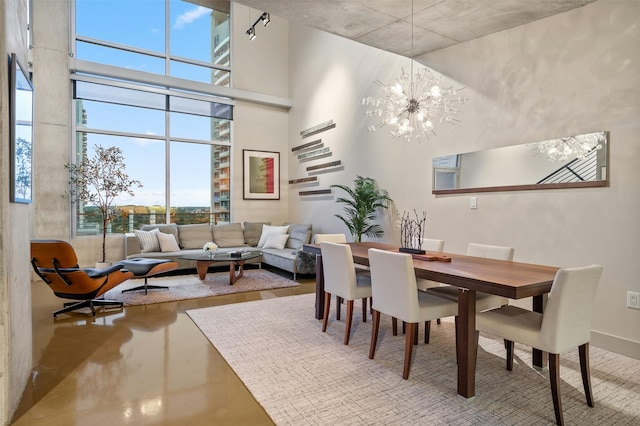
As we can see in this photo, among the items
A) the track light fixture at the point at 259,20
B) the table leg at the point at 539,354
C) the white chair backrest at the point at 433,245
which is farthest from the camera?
the track light fixture at the point at 259,20

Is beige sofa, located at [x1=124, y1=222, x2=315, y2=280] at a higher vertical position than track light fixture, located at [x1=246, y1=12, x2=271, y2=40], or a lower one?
lower

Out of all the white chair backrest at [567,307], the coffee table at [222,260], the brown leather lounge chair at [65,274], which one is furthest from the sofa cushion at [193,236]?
the white chair backrest at [567,307]

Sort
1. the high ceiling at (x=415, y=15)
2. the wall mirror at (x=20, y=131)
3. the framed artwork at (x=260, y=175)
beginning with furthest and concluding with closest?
the framed artwork at (x=260, y=175)
the high ceiling at (x=415, y=15)
the wall mirror at (x=20, y=131)

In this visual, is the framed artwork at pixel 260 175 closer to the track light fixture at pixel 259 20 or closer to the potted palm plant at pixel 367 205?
the track light fixture at pixel 259 20

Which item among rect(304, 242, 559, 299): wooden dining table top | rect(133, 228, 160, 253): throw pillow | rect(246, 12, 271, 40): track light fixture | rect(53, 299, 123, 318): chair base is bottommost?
rect(53, 299, 123, 318): chair base

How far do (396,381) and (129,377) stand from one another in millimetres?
1823

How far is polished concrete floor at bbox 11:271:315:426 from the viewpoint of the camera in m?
2.04

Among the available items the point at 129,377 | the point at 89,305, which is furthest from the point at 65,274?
the point at 129,377

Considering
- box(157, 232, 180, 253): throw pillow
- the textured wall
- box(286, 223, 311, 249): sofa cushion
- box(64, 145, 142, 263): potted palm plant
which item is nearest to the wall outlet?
the textured wall

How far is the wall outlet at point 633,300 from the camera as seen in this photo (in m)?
2.85

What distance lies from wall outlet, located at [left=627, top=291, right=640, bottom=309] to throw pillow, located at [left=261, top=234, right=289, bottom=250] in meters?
4.88

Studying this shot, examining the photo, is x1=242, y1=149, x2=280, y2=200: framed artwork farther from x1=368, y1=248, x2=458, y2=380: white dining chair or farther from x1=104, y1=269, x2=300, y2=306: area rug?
x1=368, y1=248, x2=458, y2=380: white dining chair

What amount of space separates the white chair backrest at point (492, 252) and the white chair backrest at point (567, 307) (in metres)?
0.94

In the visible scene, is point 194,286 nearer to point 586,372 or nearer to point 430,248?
point 430,248
